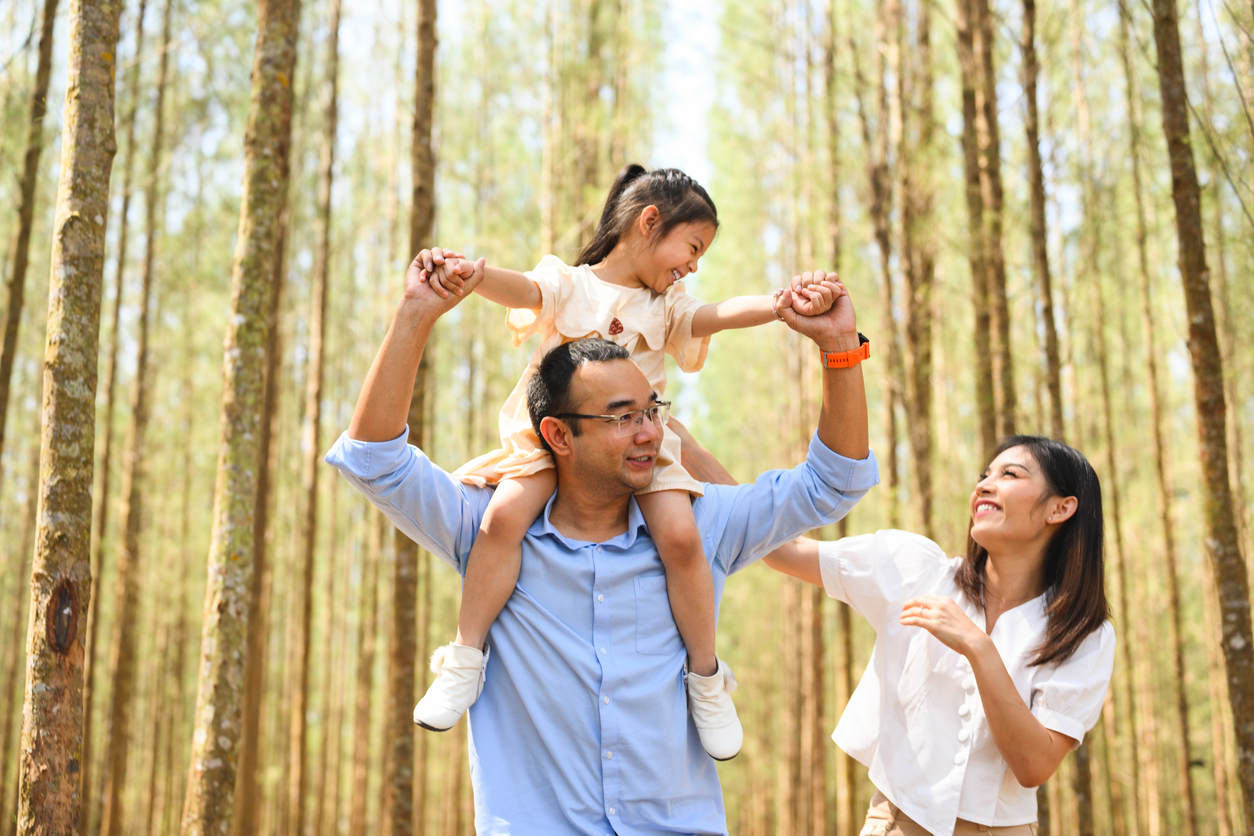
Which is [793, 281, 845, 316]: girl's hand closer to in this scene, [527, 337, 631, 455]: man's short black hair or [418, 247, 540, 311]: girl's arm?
[527, 337, 631, 455]: man's short black hair

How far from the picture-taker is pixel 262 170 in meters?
3.52

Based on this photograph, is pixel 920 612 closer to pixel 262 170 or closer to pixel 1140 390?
pixel 262 170

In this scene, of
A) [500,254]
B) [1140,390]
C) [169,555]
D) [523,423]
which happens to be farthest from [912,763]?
[1140,390]

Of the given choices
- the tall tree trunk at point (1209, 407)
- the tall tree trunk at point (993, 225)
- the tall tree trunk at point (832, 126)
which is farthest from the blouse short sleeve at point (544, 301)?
the tall tree trunk at point (832, 126)

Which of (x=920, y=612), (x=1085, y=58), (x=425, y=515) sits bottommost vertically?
(x=920, y=612)

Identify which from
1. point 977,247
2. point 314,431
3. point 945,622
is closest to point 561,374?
point 945,622

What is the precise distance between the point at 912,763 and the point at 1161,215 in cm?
1290

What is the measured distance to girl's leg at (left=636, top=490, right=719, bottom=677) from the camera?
1.97 metres

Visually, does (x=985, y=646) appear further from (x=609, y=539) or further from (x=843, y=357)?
(x=609, y=539)

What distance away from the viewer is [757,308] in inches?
87.0

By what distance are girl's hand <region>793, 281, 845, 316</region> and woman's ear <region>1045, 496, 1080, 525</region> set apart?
2.82ft

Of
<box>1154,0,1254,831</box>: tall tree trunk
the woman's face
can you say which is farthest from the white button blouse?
<box>1154,0,1254,831</box>: tall tree trunk

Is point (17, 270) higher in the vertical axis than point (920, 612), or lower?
higher

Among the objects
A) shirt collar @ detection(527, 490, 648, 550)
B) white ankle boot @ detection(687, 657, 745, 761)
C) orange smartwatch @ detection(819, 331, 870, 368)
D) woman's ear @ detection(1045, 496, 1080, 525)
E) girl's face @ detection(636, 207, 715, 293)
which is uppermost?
girl's face @ detection(636, 207, 715, 293)
